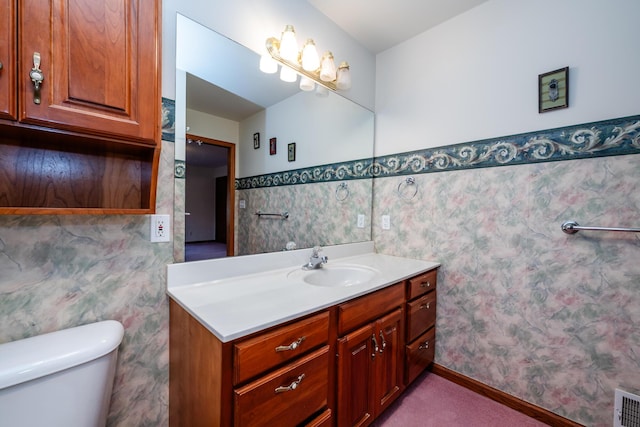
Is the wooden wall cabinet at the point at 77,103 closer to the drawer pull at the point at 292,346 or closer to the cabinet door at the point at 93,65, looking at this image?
the cabinet door at the point at 93,65

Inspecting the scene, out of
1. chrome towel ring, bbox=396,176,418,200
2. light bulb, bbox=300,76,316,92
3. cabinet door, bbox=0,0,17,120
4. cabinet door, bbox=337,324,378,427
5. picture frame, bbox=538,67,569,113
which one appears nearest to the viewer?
cabinet door, bbox=0,0,17,120

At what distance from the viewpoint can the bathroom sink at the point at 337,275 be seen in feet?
4.99

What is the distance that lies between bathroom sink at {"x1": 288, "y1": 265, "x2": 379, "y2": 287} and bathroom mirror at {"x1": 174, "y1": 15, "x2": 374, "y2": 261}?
0.22m

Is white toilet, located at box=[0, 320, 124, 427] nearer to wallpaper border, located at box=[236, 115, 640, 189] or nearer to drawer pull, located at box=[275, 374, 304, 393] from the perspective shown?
drawer pull, located at box=[275, 374, 304, 393]

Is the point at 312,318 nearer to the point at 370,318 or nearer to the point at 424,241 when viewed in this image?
the point at 370,318

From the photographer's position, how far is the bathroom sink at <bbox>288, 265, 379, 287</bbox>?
1.52 m

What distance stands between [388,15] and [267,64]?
0.94 m

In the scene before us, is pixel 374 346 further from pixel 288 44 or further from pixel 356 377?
pixel 288 44

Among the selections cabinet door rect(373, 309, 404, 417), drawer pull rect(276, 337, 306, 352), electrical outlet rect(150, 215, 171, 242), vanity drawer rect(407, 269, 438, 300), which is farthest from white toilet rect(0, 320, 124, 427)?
vanity drawer rect(407, 269, 438, 300)

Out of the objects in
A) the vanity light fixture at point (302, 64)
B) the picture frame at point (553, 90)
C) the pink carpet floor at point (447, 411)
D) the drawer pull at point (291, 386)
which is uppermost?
the vanity light fixture at point (302, 64)

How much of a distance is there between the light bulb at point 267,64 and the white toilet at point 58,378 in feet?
4.71

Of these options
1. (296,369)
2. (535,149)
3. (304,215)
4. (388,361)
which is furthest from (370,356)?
(535,149)

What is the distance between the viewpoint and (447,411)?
150cm

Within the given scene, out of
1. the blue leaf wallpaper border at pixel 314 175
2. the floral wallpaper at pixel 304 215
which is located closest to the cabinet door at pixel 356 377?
the floral wallpaper at pixel 304 215
